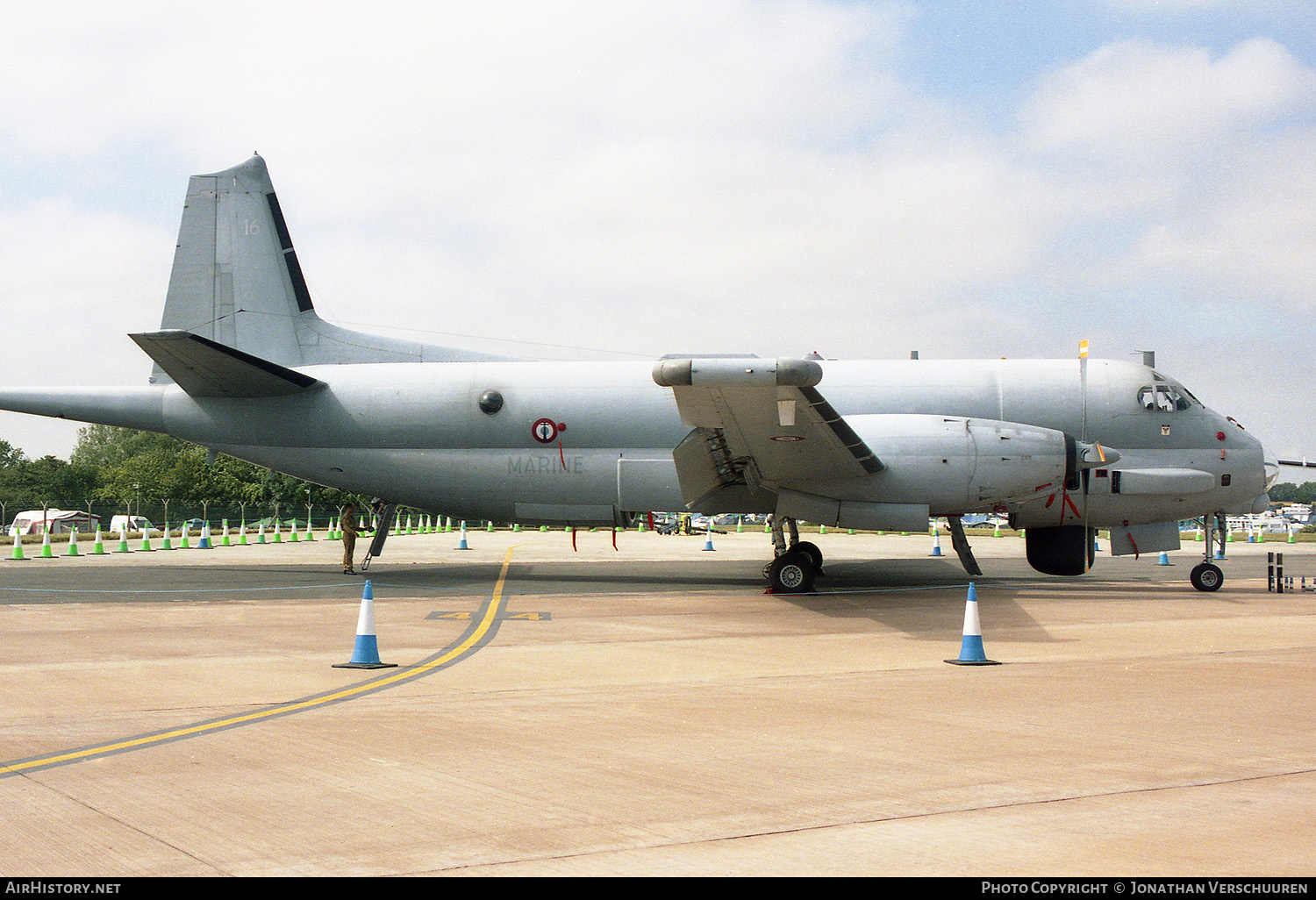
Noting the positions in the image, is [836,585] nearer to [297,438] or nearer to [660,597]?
[660,597]

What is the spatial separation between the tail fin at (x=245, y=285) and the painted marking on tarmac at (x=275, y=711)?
11773mm

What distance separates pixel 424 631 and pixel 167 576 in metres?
10.4

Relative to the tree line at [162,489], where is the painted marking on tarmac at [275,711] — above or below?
below

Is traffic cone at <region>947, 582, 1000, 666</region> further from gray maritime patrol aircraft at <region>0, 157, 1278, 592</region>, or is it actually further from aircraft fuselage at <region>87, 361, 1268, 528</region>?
aircraft fuselage at <region>87, 361, 1268, 528</region>

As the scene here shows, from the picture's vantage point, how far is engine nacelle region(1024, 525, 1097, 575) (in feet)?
63.2

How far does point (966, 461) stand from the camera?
1702cm

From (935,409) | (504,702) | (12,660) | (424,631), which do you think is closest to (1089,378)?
(935,409)

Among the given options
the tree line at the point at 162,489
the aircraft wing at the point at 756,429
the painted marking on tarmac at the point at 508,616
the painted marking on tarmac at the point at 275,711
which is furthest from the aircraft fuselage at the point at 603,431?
the tree line at the point at 162,489

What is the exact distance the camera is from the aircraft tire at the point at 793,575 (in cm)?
1795

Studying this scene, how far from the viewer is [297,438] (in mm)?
Result: 21406

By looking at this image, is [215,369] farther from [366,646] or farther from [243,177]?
[366,646]

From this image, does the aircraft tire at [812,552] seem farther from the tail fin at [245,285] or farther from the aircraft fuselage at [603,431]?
the tail fin at [245,285]

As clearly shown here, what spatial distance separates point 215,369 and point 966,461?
14314mm

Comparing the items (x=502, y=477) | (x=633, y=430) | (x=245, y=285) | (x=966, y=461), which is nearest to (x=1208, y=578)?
(x=966, y=461)
